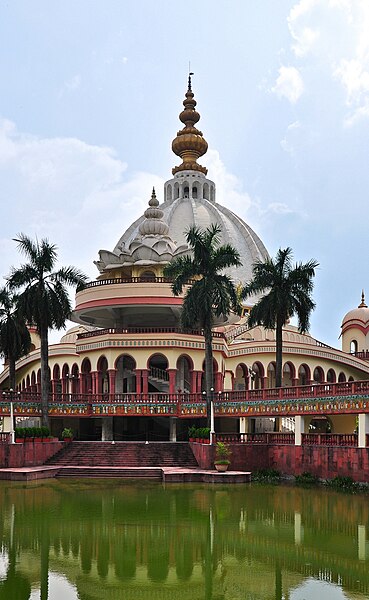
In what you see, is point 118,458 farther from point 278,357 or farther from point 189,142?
point 189,142

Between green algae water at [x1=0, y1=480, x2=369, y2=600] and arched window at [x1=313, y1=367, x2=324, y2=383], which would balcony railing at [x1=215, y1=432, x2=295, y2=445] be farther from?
arched window at [x1=313, y1=367, x2=324, y2=383]

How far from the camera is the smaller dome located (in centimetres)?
6488

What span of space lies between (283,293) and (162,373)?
11328mm

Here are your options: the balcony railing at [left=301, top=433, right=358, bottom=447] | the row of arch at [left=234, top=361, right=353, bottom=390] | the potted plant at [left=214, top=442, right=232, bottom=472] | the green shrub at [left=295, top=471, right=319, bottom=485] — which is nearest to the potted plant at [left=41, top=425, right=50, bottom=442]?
the potted plant at [left=214, top=442, right=232, bottom=472]

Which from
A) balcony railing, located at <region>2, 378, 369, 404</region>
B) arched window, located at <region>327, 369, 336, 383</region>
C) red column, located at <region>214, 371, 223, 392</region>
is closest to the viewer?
balcony railing, located at <region>2, 378, 369, 404</region>

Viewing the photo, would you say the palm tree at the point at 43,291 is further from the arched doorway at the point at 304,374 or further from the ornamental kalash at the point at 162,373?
the arched doorway at the point at 304,374

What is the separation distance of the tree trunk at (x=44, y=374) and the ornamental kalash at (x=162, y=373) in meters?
0.78

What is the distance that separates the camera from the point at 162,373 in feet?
150

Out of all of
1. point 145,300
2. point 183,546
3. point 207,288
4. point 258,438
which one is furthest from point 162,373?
point 183,546

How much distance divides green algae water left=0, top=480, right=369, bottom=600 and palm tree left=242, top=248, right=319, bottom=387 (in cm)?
1301

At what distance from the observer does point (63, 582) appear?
1302cm

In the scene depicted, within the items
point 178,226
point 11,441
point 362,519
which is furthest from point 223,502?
point 178,226

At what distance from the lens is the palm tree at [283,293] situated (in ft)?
121

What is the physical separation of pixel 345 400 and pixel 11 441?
14449mm
